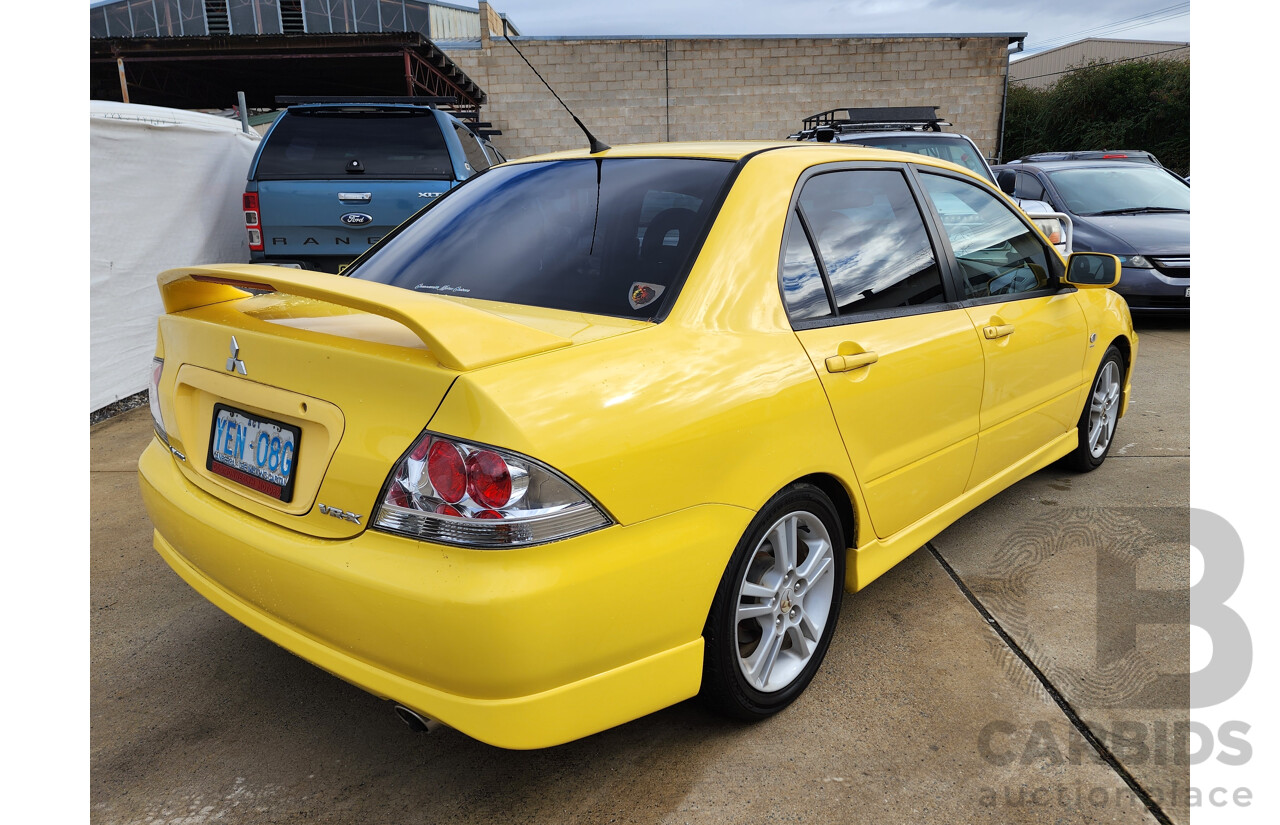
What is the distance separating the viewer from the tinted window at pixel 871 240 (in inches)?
99.7

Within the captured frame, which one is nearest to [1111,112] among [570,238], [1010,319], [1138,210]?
[1138,210]

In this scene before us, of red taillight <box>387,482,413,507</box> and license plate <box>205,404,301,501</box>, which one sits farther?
license plate <box>205,404,301,501</box>

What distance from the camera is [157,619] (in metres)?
2.94

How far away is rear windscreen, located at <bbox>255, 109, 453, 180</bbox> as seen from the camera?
646 cm

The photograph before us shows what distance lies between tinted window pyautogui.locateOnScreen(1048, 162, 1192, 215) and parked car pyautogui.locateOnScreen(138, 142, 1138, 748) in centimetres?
714

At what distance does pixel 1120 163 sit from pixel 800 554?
964 cm

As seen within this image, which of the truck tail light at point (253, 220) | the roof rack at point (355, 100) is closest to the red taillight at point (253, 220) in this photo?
the truck tail light at point (253, 220)

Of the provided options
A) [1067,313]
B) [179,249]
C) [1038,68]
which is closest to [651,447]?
[1067,313]

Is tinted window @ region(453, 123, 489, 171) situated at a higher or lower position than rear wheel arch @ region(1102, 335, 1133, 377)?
higher

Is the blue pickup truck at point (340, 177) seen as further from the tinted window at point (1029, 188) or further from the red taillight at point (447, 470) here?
the tinted window at point (1029, 188)

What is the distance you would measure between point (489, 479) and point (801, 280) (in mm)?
1163

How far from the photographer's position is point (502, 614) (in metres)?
1.61

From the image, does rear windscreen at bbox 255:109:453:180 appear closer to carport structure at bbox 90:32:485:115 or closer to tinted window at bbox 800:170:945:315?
tinted window at bbox 800:170:945:315

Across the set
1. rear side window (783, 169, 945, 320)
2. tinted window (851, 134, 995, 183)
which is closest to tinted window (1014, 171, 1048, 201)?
tinted window (851, 134, 995, 183)
